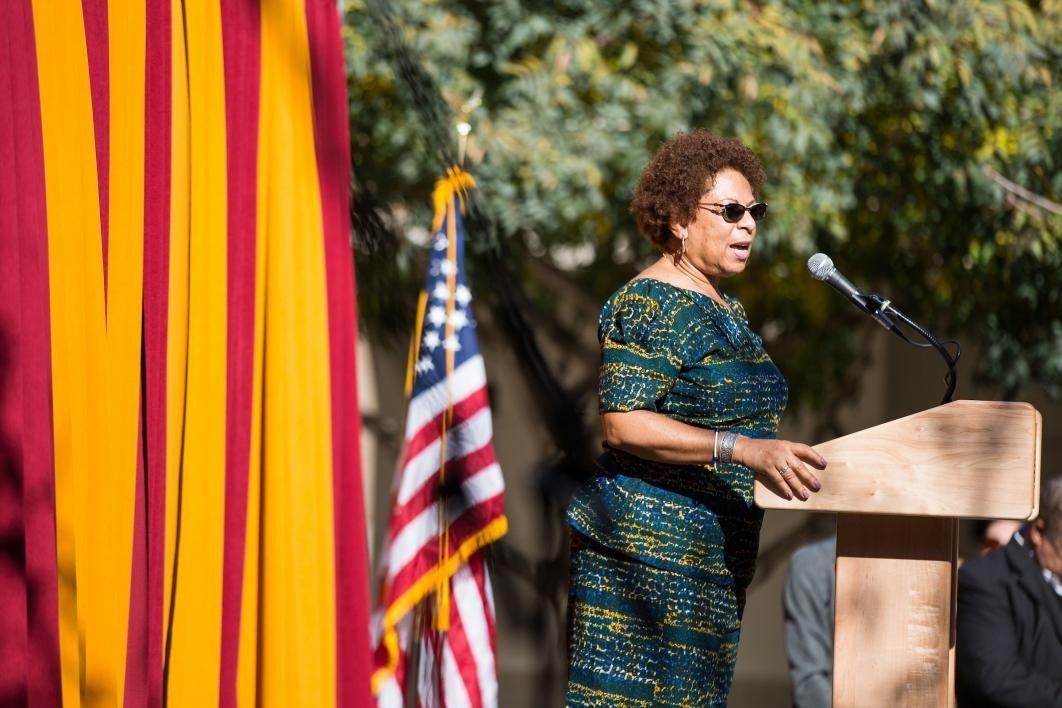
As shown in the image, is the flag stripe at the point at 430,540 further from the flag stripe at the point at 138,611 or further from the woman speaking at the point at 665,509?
the flag stripe at the point at 138,611

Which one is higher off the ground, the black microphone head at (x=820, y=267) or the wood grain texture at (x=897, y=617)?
the black microphone head at (x=820, y=267)

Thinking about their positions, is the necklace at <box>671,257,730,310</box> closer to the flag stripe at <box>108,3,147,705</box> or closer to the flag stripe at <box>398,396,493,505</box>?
the flag stripe at <box>108,3,147,705</box>

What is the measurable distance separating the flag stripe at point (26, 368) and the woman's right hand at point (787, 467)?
1177 mm

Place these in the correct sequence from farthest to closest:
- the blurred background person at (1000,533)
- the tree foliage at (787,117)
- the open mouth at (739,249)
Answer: the tree foliage at (787,117), the blurred background person at (1000,533), the open mouth at (739,249)

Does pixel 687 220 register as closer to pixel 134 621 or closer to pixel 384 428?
pixel 134 621

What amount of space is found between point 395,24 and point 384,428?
5.54m

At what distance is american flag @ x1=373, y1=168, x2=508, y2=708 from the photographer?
3.83 meters

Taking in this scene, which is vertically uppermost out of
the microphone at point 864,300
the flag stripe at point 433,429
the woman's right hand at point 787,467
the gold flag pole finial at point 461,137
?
the gold flag pole finial at point 461,137

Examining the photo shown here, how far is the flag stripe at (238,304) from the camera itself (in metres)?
2.33

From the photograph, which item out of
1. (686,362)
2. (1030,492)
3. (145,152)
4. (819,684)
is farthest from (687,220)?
(819,684)

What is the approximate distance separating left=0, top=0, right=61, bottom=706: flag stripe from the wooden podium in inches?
47.0

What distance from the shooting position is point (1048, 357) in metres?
6.27

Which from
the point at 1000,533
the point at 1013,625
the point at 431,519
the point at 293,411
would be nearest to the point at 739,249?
the point at 293,411

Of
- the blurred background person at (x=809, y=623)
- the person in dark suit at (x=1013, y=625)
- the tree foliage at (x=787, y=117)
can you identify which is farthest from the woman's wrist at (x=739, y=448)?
the tree foliage at (x=787, y=117)
